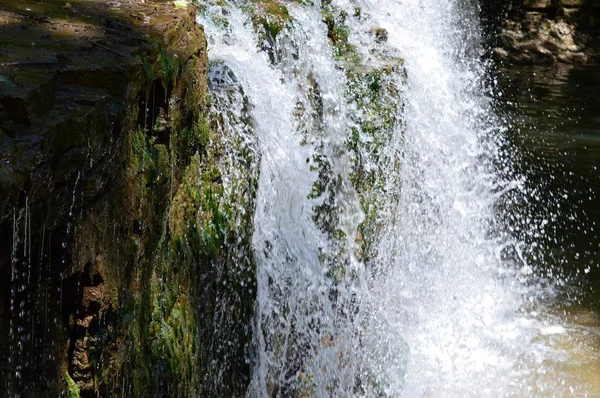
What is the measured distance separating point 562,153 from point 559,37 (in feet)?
12.3

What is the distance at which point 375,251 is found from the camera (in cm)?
472

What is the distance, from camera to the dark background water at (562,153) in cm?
671

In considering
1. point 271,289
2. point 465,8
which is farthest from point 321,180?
point 465,8

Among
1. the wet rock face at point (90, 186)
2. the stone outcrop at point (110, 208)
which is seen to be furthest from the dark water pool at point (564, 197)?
the wet rock face at point (90, 186)

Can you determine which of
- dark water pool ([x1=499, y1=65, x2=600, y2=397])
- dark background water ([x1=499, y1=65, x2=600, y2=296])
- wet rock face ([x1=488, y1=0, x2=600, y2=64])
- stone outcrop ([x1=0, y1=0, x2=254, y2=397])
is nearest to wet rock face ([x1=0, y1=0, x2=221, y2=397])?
stone outcrop ([x1=0, y1=0, x2=254, y2=397])

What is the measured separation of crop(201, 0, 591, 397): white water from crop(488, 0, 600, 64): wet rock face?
5.63 metres

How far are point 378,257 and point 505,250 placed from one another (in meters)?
2.31

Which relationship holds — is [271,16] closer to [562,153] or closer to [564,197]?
[564,197]

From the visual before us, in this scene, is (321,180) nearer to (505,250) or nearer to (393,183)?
(393,183)

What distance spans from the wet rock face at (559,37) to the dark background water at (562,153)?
0.70 ft

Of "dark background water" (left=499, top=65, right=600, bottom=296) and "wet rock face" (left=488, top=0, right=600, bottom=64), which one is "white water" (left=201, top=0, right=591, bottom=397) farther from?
"wet rock face" (left=488, top=0, right=600, bottom=64)

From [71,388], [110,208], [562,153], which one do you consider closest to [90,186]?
[110,208]

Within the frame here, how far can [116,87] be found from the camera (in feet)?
6.91

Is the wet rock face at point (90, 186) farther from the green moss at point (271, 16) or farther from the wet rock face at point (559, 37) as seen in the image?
the wet rock face at point (559, 37)
